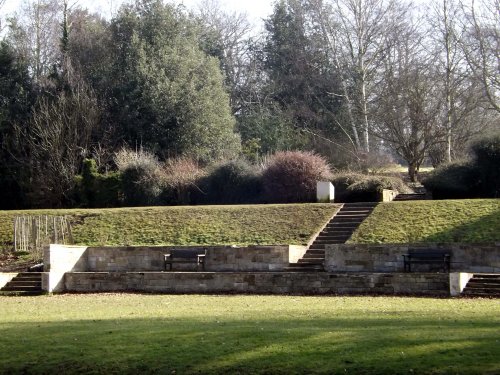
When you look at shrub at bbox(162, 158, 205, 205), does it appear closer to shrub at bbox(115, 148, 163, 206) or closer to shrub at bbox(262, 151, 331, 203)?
shrub at bbox(115, 148, 163, 206)

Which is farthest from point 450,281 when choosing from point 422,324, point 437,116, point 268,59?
point 268,59

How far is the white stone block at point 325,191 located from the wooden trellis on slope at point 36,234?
10.8 m

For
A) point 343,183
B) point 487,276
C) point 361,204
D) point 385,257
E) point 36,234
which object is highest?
point 343,183

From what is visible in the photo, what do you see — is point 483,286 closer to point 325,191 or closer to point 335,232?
point 335,232

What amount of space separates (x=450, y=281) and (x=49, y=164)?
88.9ft

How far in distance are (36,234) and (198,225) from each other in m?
6.11

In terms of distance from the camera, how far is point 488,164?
3609 centimetres

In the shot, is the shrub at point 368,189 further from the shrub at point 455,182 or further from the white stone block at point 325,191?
the shrub at point 455,182

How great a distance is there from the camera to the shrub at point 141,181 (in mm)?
41062

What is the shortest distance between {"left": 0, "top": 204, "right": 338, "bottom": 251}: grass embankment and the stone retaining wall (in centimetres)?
366

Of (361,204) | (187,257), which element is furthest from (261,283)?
(361,204)

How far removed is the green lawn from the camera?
1185 cm

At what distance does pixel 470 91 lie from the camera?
155 ft

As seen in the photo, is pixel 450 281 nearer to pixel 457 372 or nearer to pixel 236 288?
pixel 236 288
